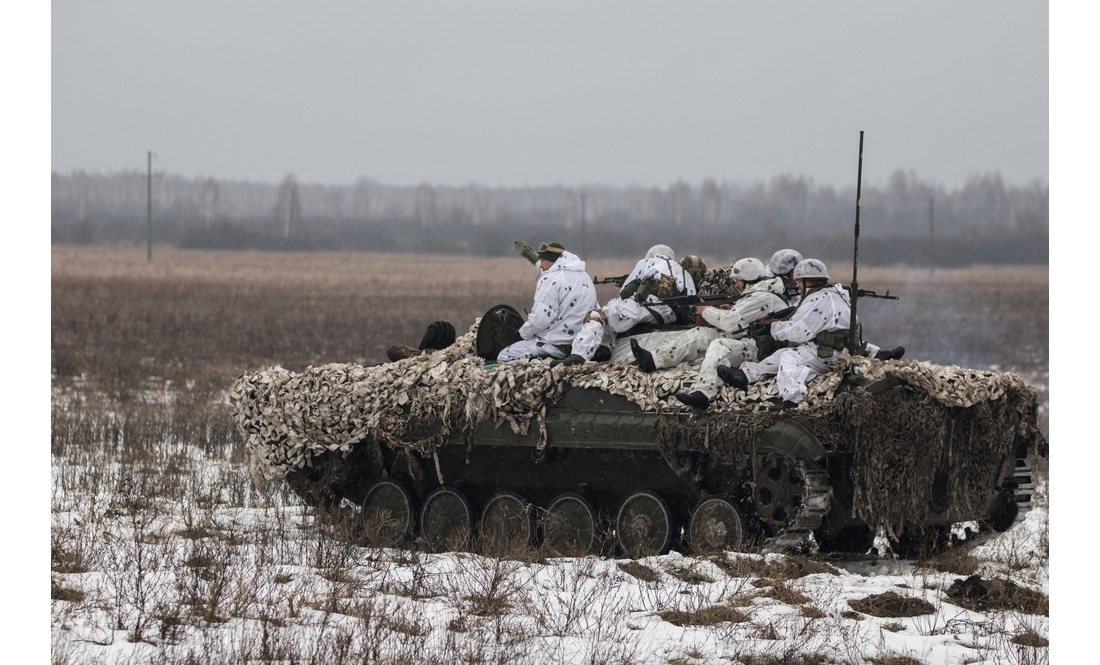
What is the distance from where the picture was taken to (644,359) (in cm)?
1250

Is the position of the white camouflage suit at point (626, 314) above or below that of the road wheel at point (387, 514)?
above

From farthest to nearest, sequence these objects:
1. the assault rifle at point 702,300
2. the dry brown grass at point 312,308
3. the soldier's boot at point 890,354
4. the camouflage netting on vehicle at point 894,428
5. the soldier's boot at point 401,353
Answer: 1. the dry brown grass at point 312,308
2. the soldier's boot at point 401,353
3. the soldier's boot at point 890,354
4. the assault rifle at point 702,300
5. the camouflage netting on vehicle at point 894,428

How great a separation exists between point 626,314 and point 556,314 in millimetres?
754

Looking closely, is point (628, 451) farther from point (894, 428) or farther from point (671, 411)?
point (894, 428)

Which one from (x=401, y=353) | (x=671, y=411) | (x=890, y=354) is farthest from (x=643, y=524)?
(x=401, y=353)

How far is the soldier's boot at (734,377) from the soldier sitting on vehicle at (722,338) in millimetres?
127

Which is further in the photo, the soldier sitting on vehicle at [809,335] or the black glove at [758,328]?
the black glove at [758,328]

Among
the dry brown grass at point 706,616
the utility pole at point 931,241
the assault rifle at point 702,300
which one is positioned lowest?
the dry brown grass at point 706,616

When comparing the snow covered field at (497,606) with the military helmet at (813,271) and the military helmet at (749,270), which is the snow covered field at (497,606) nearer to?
the military helmet at (813,271)

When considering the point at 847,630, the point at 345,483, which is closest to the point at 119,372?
the point at 345,483

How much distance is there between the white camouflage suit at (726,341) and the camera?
1197cm

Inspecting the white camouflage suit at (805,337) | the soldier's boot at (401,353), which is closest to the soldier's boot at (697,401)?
the white camouflage suit at (805,337)

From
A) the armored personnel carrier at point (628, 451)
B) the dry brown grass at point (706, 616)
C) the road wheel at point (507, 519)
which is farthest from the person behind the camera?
the road wheel at point (507, 519)
